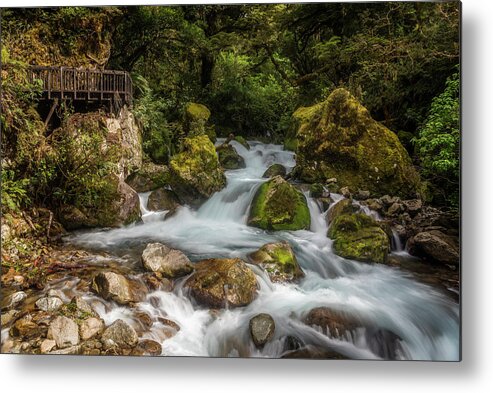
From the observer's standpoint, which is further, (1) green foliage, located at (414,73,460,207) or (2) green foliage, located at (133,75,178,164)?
(2) green foliage, located at (133,75,178,164)

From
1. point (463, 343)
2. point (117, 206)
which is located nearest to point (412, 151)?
point (463, 343)

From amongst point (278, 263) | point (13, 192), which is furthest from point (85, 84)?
Answer: point (278, 263)

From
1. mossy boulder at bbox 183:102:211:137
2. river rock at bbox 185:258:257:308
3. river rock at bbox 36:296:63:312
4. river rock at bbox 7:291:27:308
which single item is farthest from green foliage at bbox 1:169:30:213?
river rock at bbox 185:258:257:308

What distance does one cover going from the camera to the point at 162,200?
135 inches

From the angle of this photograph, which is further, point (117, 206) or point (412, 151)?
point (117, 206)

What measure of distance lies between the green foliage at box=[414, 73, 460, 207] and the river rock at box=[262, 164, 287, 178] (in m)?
1.17

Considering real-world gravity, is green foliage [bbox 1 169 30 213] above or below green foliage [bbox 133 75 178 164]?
below

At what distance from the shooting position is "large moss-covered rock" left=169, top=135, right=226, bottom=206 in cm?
344

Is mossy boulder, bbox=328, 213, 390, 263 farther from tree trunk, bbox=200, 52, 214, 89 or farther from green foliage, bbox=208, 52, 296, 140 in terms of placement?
tree trunk, bbox=200, 52, 214, 89

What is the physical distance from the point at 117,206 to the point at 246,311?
4.79 ft

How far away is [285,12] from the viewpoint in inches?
124

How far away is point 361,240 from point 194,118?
1757 millimetres

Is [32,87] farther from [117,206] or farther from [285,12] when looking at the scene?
[285,12]

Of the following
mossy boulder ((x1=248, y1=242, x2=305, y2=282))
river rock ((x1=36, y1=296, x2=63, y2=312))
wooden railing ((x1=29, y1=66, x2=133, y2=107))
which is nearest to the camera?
river rock ((x1=36, y1=296, x2=63, y2=312))
